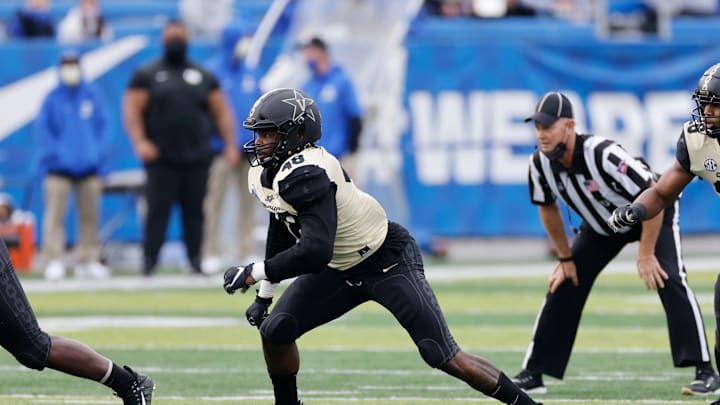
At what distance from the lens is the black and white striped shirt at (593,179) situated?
24.4 feet

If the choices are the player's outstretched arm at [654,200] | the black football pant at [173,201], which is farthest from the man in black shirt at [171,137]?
the player's outstretched arm at [654,200]

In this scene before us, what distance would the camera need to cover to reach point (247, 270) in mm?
5961

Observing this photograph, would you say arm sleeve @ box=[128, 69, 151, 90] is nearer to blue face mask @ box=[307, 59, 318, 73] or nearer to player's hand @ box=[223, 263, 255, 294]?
blue face mask @ box=[307, 59, 318, 73]

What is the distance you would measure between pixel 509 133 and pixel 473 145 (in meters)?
0.39

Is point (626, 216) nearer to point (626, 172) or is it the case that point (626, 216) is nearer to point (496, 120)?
point (626, 172)

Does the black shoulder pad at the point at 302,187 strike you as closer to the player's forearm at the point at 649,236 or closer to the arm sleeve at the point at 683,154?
the arm sleeve at the point at 683,154

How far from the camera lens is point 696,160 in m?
6.49

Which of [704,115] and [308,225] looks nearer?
[308,225]

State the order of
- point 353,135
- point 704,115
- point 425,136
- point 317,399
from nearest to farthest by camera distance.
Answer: point 704,115 → point 317,399 → point 353,135 → point 425,136

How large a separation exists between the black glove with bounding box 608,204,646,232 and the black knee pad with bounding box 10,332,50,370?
2.41 meters

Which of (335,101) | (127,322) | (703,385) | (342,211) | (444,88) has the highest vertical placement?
(342,211)

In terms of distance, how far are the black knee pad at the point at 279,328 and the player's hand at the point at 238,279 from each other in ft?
1.00

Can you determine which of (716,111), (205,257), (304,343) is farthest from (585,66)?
(716,111)

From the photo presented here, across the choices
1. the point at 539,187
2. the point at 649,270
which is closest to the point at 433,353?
the point at 649,270
